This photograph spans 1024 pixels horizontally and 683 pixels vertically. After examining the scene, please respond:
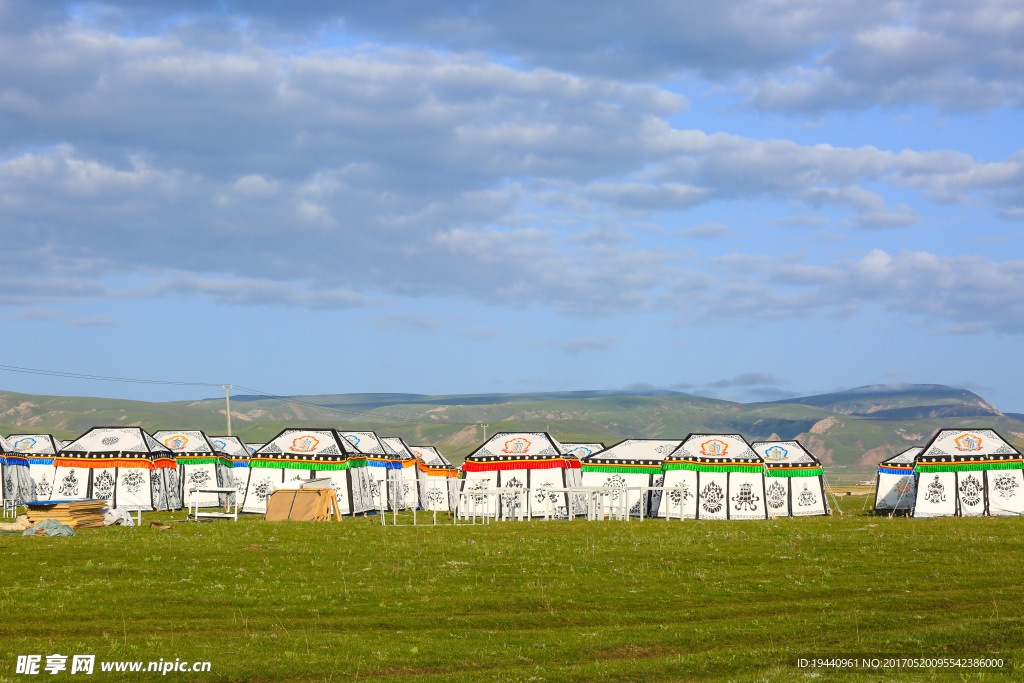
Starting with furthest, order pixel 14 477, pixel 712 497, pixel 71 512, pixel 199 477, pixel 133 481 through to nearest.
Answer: pixel 199 477 → pixel 14 477 → pixel 133 481 → pixel 712 497 → pixel 71 512

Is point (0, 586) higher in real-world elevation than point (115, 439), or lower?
lower

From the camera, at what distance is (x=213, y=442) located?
67.6 m

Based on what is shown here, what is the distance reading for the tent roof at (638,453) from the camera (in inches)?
2297

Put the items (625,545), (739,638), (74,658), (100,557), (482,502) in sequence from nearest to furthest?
(74,658) < (739,638) < (100,557) < (625,545) < (482,502)

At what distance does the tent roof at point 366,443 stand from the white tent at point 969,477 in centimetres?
3353

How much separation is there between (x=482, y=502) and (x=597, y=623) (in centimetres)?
3182

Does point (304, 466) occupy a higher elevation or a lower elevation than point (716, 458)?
higher

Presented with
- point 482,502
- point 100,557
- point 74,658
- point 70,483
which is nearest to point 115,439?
point 70,483

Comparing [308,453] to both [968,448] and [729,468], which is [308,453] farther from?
[968,448]

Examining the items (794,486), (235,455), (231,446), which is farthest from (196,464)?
(794,486)

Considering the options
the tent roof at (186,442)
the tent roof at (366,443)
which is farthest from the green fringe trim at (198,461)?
the tent roof at (366,443)

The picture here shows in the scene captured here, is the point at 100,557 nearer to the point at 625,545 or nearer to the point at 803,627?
the point at 625,545

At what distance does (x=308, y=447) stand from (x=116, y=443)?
533 inches

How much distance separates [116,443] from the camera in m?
55.5
